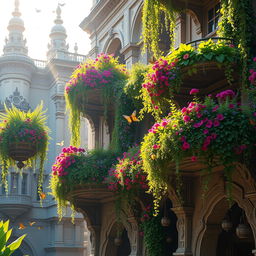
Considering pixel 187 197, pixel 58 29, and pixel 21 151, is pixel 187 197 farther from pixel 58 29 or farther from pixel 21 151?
pixel 58 29

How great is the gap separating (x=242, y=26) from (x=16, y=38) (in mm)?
32234

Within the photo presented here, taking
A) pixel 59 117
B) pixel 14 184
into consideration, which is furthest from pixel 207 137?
pixel 59 117

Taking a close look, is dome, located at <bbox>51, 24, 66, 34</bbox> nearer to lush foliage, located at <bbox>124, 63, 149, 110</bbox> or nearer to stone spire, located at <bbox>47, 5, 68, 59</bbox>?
stone spire, located at <bbox>47, 5, 68, 59</bbox>

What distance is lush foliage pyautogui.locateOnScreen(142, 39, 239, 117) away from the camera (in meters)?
14.1

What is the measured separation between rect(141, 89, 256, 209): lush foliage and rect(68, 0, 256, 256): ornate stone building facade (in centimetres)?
85

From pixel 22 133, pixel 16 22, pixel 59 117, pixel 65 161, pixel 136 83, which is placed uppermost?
pixel 16 22

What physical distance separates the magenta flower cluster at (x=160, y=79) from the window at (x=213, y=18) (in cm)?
357

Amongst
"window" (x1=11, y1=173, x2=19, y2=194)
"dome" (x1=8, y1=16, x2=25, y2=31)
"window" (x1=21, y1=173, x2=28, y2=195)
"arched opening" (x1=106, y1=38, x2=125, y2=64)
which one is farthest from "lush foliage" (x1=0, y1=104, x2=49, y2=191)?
"dome" (x1=8, y1=16, x2=25, y2=31)

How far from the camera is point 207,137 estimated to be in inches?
486

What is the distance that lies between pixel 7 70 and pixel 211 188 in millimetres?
30165

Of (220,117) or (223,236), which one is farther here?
(223,236)

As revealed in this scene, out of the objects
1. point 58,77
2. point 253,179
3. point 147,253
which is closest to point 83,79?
point 147,253

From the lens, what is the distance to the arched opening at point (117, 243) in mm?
20847

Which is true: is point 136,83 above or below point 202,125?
above
